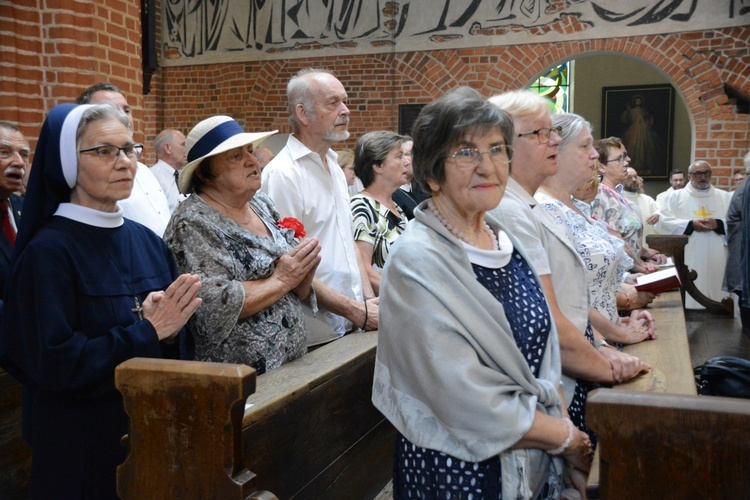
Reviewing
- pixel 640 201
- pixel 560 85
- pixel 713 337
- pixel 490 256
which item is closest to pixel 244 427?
pixel 490 256

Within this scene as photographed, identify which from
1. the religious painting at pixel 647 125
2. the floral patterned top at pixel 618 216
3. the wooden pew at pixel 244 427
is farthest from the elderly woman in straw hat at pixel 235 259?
the religious painting at pixel 647 125

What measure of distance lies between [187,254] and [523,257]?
1148mm

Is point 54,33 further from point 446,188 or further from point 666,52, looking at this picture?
point 666,52

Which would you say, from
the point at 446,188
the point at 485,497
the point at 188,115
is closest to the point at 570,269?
the point at 446,188

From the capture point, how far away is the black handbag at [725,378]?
3098mm

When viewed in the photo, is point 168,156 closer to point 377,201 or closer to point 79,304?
point 377,201

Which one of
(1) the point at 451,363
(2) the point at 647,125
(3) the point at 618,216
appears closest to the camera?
(1) the point at 451,363

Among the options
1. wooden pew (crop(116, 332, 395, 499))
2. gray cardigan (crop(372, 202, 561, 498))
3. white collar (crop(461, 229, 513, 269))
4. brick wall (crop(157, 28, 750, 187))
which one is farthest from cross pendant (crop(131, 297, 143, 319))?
brick wall (crop(157, 28, 750, 187))

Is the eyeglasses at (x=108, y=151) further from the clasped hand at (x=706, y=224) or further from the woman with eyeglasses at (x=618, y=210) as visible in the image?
the clasped hand at (x=706, y=224)

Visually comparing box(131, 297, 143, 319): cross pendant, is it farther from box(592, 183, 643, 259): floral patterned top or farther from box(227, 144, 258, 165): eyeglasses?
box(592, 183, 643, 259): floral patterned top

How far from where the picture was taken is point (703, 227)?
361 inches

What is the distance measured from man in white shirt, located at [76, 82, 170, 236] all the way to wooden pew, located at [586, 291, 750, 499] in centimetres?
248

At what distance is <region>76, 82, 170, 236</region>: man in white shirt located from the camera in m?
3.41

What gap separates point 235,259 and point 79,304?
602 mm
